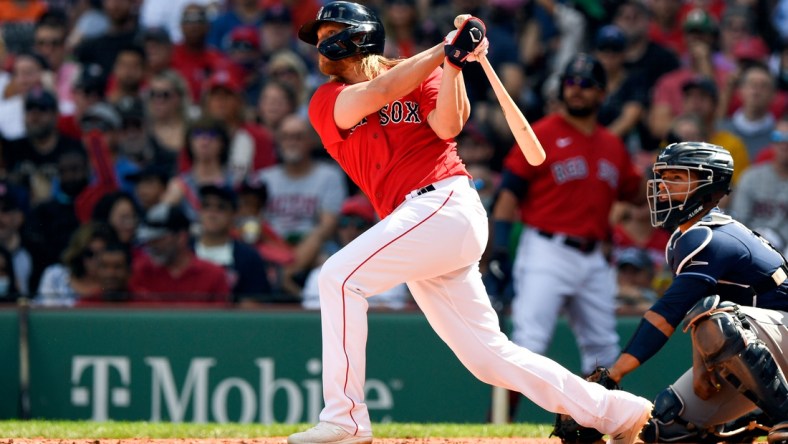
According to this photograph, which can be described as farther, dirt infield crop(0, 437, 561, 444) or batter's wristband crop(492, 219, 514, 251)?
batter's wristband crop(492, 219, 514, 251)

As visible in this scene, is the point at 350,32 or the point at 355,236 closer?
the point at 350,32

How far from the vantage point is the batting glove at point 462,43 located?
489 cm

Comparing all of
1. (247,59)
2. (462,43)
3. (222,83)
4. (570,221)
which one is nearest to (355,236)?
(570,221)

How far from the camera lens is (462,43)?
4891 mm

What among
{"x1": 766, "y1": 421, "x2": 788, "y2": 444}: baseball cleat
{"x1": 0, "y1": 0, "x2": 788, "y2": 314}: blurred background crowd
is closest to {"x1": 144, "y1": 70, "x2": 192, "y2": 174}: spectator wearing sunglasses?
{"x1": 0, "y1": 0, "x2": 788, "y2": 314}: blurred background crowd

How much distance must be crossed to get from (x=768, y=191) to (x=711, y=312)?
5.14 meters

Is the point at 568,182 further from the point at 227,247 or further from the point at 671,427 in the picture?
the point at 671,427

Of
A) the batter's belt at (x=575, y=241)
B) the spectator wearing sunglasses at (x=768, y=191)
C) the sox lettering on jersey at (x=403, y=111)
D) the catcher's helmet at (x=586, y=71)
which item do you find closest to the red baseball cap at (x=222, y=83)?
the catcher's helmet at (x=586, y=71)

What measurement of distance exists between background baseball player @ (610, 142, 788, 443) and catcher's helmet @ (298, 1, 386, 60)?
52.3 inches

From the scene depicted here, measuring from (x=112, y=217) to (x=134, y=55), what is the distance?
236 centimetres

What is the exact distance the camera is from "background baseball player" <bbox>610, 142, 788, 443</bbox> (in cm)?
518

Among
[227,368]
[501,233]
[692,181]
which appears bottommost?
[227,368]

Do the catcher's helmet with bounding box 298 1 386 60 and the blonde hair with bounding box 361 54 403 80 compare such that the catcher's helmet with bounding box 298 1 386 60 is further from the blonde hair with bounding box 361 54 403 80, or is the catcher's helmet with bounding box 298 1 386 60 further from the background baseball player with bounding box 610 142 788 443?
the background baseball player with bounding box 610 142 788 443

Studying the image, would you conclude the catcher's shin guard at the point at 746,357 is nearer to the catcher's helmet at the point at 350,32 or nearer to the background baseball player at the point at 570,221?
the catcher's helmet at the point at 350,32
